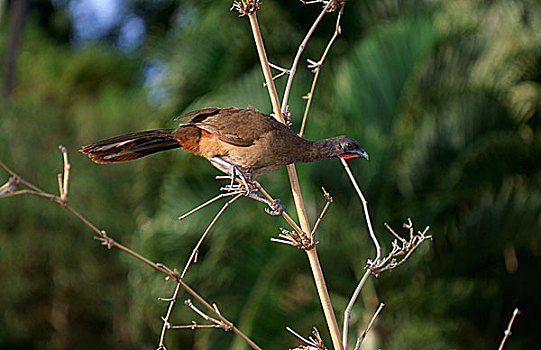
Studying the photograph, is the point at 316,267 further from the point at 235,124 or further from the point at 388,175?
the point at 388,175

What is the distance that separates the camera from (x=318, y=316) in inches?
166

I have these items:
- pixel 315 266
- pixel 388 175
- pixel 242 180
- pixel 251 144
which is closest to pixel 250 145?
pixel 251 144

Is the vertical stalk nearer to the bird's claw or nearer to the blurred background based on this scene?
the bird's claw

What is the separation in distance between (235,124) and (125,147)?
0.26 metres

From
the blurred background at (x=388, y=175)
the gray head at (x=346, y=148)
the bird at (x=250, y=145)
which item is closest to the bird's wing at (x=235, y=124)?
the bird at (x=250, y=145)

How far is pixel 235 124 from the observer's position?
1489mm

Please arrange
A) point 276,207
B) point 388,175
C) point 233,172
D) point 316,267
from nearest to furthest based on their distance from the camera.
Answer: point 316,267 < point 276,207 < point 233,172 < point 388,175

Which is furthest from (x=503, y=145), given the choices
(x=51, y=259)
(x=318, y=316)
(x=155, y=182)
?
(x=51, y=259)

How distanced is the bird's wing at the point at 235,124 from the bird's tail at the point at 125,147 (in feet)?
0.27

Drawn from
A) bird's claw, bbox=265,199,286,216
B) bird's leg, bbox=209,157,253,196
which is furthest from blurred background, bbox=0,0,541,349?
bird's claw, bbox=265,199,286,216

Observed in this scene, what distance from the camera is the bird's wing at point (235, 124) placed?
146 centimetres

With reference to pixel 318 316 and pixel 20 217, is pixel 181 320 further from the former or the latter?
pixel 20 217

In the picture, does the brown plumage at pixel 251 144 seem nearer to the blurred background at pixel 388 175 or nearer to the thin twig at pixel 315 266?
the thin twig at pixel 315 266

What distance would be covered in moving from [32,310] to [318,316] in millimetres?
4952
